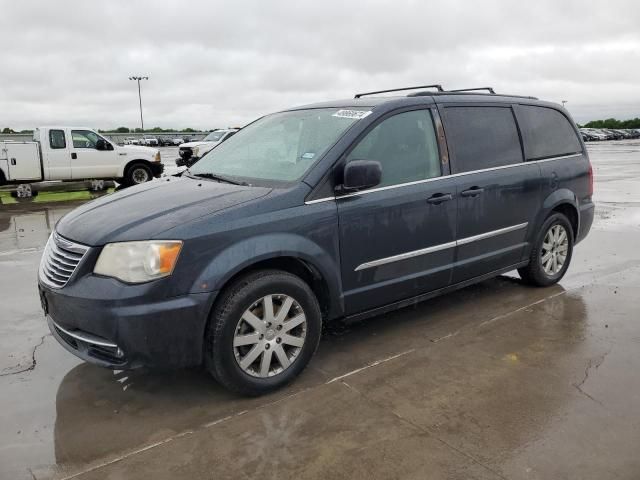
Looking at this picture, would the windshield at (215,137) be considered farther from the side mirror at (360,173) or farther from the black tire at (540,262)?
the side mirror at (360,173)

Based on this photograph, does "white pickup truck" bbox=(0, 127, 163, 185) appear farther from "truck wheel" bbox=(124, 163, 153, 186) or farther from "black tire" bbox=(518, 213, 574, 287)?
"black tire" bbox=(518, 213, 574, 287)

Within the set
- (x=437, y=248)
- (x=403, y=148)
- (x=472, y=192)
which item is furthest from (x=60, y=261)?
(x=472, y=192)

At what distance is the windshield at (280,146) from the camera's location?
3.83 meters

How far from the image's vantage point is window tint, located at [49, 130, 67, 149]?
14377mm

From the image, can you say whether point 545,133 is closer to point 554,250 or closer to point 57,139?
point 554,250

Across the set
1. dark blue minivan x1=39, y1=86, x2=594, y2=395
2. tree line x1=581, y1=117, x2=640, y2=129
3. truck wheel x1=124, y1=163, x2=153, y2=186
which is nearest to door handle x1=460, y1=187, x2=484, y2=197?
dark blue minivan x1=39, y1=86, x2=594, y2=395

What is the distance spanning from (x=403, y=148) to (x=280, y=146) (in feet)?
3.00

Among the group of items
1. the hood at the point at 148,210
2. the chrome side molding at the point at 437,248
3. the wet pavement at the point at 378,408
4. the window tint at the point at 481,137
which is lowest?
the wet pavement at the point at 378,408

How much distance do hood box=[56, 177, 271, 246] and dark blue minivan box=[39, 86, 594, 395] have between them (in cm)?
1

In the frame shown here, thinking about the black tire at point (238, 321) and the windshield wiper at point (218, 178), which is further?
the windshield wiper at point (218, 178)

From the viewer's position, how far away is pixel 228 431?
119 inches

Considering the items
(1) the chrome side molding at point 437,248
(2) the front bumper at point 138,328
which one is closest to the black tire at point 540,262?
(1) the chrome side molding at point 437,248

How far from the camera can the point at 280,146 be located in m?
4.22

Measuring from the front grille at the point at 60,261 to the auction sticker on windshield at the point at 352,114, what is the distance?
197 cm
